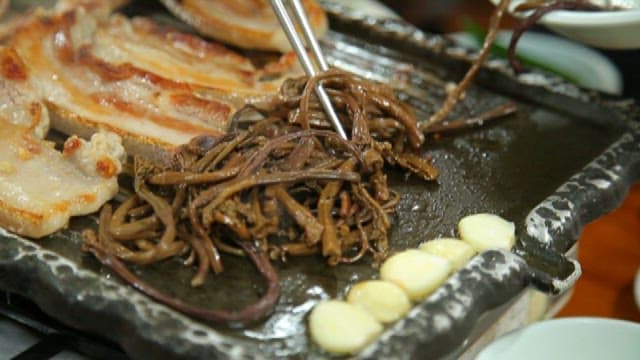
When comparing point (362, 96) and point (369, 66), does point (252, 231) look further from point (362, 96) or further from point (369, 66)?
point (369, 66)

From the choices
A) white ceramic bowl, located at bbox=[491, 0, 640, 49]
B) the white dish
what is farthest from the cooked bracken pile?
the white dish

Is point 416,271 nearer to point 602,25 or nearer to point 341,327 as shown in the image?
point 341,327

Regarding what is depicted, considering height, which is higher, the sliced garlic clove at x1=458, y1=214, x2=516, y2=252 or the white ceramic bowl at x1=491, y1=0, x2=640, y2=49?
the white ceramic bowl at x1=491, y1=0, x2=640, y2=49

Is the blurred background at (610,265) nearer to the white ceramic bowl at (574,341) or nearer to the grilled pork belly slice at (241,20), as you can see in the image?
the white ceramic bowl at (574,341)

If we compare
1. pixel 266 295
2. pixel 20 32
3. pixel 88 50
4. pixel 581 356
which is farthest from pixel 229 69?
pixel 581 356

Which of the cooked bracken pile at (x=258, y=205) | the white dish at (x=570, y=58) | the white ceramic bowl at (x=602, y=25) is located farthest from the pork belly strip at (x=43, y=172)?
the white dish at (x=570, y=58)

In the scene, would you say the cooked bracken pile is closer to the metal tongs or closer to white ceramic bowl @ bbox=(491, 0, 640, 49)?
the metal tongs

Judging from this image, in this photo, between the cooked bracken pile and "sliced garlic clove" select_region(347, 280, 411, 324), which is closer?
"sliced garlic clove" select_region(347, 280, 411, 324)
